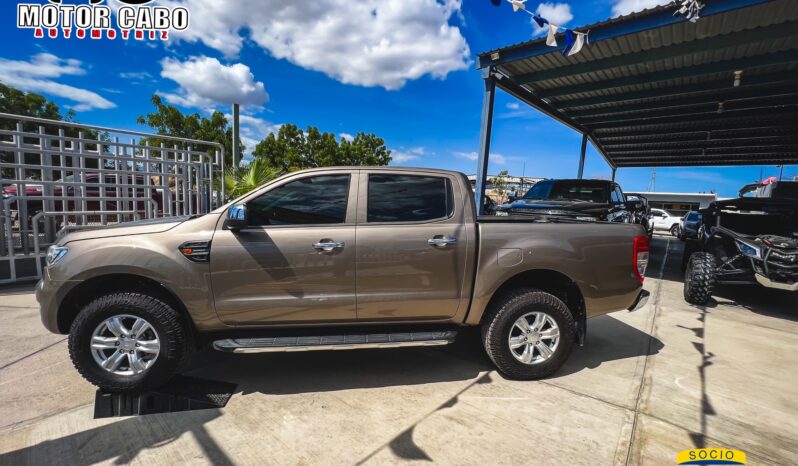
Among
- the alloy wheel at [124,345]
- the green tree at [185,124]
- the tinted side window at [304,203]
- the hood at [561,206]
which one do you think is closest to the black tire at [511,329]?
the tinted side window at [304,203]

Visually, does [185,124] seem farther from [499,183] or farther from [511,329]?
[499,183]

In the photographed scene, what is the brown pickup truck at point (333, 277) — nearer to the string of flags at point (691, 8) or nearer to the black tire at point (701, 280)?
the black tire at point (701, 280)

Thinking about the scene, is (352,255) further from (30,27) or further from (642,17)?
(30,27)

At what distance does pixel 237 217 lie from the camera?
2.72m

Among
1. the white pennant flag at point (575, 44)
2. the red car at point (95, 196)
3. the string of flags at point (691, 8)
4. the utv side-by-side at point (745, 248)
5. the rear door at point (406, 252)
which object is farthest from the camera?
the red car at point (95, 196)

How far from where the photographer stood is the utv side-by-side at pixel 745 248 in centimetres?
486

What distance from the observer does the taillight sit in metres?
3.31

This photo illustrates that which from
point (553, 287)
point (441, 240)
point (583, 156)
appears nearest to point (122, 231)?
point (441, 240)

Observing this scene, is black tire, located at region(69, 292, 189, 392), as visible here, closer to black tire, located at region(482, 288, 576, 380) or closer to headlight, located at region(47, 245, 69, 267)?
headlight, located at region(47, 245, 69, 267)

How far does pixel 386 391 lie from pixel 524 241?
5.48 ft

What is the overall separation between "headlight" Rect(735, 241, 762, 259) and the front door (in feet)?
18.3

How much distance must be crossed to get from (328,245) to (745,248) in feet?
19.2

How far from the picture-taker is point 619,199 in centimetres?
873

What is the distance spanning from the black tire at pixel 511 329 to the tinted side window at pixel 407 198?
94cm
